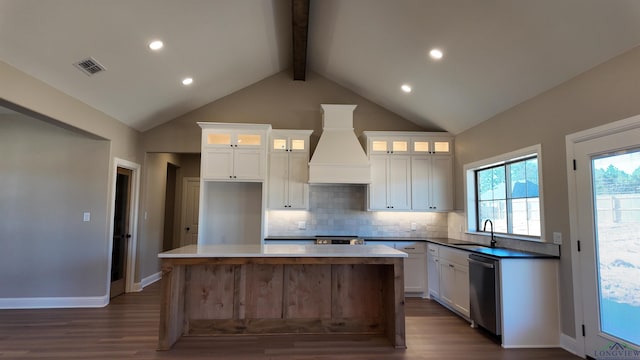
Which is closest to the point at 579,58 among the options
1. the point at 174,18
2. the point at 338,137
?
the point at 338,137

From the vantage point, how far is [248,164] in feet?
18.0

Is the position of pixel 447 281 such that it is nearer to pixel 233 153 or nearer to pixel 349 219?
pixel 349 219

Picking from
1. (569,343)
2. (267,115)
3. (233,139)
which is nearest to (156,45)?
(233,139)

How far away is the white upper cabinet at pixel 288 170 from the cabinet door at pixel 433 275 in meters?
2.09

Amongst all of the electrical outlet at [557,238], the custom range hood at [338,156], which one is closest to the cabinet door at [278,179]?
the custom range hood at [338,156]

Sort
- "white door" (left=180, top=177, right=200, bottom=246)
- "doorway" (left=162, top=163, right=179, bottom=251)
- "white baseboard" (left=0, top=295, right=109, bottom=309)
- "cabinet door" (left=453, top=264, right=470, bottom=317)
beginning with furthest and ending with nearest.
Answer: "white door" (left=180, top=177, right=200, bottom=246) → "doorway" (left=162, top=163, right=179, bottom=251) → "white baseboard" (left=0, top=295, right=109, bottom=309) → "cabinet door" (left=453, top=264, right=470, bottom=317)

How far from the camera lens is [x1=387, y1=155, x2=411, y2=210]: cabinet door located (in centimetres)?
570

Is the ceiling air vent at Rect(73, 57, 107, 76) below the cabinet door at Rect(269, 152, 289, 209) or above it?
above

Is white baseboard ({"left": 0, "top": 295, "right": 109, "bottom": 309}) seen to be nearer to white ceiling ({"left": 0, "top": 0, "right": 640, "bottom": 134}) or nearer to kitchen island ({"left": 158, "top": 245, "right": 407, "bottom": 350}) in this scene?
kitchen island ({"left": 158, "top": 245, "right": 407, "bottom": 350})

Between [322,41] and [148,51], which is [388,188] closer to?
[322,41]

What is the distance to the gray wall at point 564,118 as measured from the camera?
279 centimetres

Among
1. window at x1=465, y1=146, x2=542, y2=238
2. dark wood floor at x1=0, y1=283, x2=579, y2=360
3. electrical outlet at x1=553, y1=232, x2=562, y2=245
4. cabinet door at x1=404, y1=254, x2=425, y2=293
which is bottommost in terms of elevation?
dark wood floor at x1=0, y1=283, x2=579, y2=360

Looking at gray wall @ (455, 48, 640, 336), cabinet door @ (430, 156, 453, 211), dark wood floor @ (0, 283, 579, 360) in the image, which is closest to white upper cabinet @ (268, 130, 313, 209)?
cabinet door @ (430, 156, 453, 211)

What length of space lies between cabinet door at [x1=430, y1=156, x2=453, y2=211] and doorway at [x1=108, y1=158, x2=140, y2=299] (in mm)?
4867
